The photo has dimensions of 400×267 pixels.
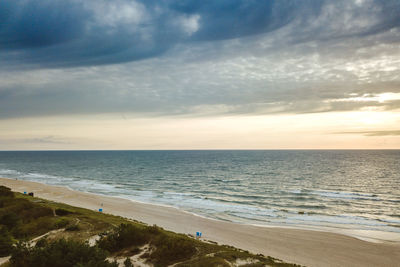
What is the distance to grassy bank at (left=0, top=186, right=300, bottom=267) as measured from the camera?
46.3ft

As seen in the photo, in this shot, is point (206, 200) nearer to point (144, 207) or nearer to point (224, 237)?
point (144, 207)

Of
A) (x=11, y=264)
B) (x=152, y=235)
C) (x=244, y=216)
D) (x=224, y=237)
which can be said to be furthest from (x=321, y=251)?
(x=11, y=264)

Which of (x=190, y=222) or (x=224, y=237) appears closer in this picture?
(x=224, y=237)

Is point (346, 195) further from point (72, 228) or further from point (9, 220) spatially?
point (9, 220)

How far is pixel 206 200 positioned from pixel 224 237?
21.9 metres

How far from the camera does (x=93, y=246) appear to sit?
15.2 metres

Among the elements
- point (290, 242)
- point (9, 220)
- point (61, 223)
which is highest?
point (9, 220)

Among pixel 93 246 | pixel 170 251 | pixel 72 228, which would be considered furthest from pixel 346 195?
pixel 93 246

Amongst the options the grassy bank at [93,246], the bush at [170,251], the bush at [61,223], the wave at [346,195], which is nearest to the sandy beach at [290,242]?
the grassy bank at [93,246]

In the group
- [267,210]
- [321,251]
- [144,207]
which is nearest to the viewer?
[321,251]

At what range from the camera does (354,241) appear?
2806cm

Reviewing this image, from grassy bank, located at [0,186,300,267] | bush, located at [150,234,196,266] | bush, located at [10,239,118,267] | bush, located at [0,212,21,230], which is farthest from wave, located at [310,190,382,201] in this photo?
bush, located at [0,212,21,230]

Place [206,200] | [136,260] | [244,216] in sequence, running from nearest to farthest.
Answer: [136,260] → [244,216] → [206,200]

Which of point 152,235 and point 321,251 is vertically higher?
point 152,235
